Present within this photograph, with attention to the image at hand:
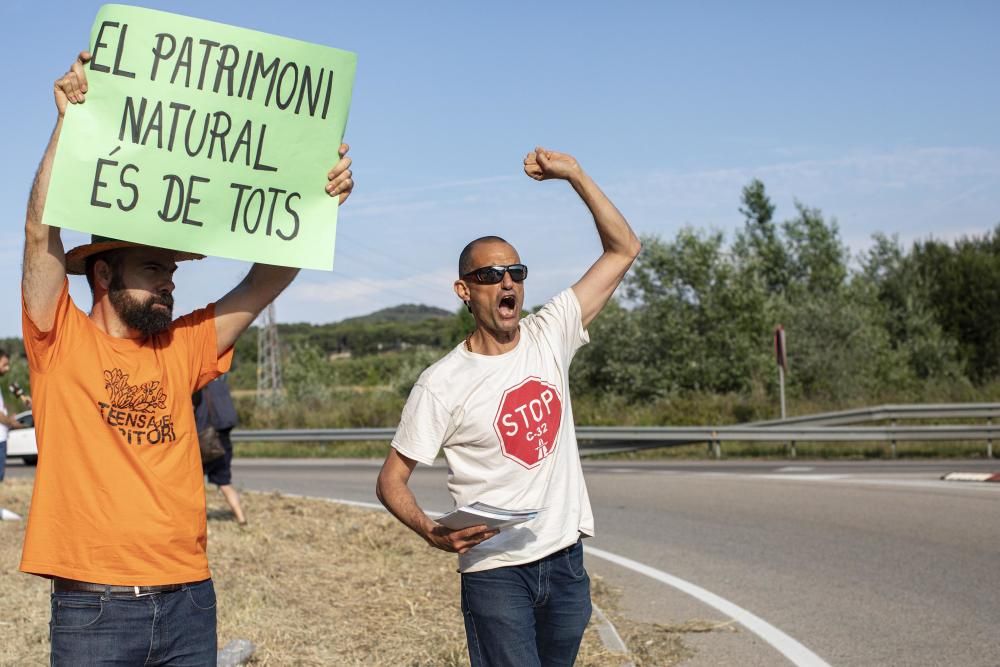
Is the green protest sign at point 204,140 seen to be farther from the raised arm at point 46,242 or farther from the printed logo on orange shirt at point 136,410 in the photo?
the printed logo on orange shirt at point 136,410

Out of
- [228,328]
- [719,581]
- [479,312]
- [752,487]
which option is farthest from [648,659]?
[752,487]

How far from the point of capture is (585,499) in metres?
4.08

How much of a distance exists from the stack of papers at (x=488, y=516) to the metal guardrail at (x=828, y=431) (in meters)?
18.0

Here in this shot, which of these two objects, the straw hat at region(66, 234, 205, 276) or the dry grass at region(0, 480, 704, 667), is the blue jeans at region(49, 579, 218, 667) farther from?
the dry grass at region(0, 480, 704, 667)

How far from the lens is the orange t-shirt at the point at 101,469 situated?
10.6ft

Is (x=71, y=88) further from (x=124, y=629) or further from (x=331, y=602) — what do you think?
(x=331, y=602)

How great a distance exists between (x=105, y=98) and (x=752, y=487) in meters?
13.1

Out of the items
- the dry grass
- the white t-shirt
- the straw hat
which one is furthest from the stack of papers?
the dry grass

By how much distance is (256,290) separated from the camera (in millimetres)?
3809

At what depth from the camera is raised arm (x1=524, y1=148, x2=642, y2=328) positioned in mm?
4332

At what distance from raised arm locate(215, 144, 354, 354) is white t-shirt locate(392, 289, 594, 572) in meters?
0.58

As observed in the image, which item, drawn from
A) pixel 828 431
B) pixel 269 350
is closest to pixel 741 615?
pixel 828 431

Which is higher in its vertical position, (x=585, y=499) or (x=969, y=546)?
(x=585, y=499)

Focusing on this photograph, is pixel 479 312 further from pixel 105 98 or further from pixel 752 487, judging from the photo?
pixel 752 487
